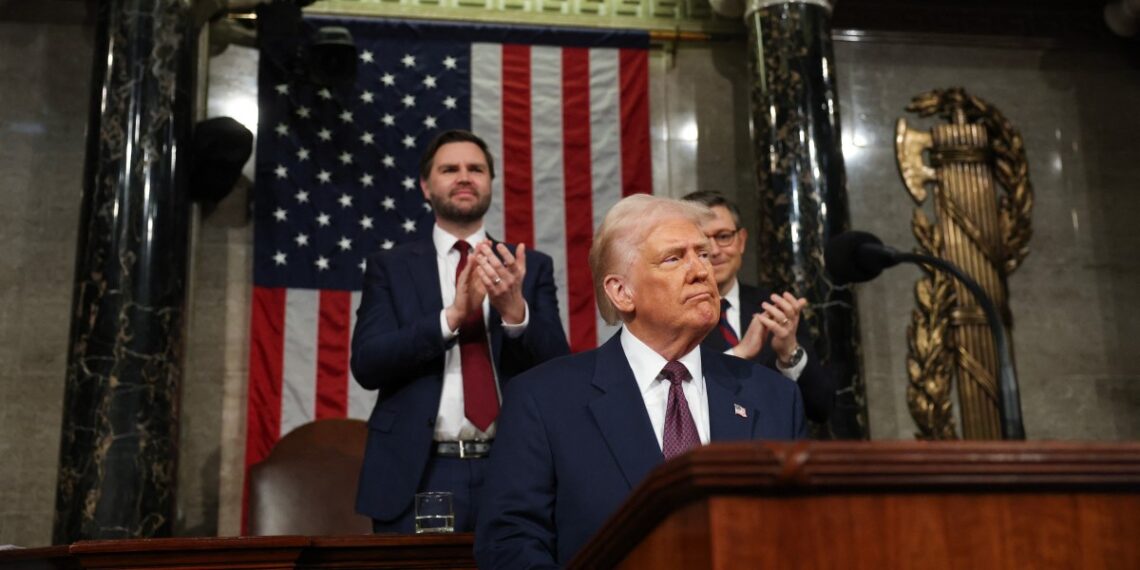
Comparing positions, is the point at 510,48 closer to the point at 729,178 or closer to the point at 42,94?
the point at 729,178

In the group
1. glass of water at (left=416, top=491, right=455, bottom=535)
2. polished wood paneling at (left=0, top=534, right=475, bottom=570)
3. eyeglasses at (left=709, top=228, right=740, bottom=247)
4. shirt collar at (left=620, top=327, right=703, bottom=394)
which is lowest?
polished wood paneling at (left=0, top=534, right=475, bottom=570)

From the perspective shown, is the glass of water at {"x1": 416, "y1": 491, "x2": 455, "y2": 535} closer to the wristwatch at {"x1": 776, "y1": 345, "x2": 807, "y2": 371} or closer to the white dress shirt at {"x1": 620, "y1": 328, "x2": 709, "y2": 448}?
the white dress shirt at {"x1": 620, "y1": 328, "x2": 709, "y2": 448}

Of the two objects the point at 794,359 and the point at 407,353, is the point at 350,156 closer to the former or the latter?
the point at 407,353

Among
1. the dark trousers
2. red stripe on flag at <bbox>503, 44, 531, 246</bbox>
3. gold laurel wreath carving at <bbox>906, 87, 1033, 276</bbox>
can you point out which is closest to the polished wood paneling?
the dark trousers

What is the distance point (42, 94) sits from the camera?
6965mm

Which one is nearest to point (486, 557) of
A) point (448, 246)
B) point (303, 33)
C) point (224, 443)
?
point (448, 246)

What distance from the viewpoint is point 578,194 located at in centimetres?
718

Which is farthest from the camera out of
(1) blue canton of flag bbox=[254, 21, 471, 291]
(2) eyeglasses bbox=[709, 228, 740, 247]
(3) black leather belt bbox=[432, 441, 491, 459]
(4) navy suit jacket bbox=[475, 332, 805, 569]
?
(1) blue canton of flag bbox=[254, 21, 471, 291]

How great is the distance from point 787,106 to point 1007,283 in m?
1.95

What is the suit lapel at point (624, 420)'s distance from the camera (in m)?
2.38

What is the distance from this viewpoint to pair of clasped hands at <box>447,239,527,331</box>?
3572 mm

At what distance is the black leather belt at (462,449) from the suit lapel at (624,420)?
117 cm

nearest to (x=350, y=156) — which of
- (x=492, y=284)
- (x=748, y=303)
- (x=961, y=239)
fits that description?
(x=748, y=303)

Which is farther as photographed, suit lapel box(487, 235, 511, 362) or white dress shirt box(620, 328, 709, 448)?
suit lapel box(487, 235, 511, 362)
